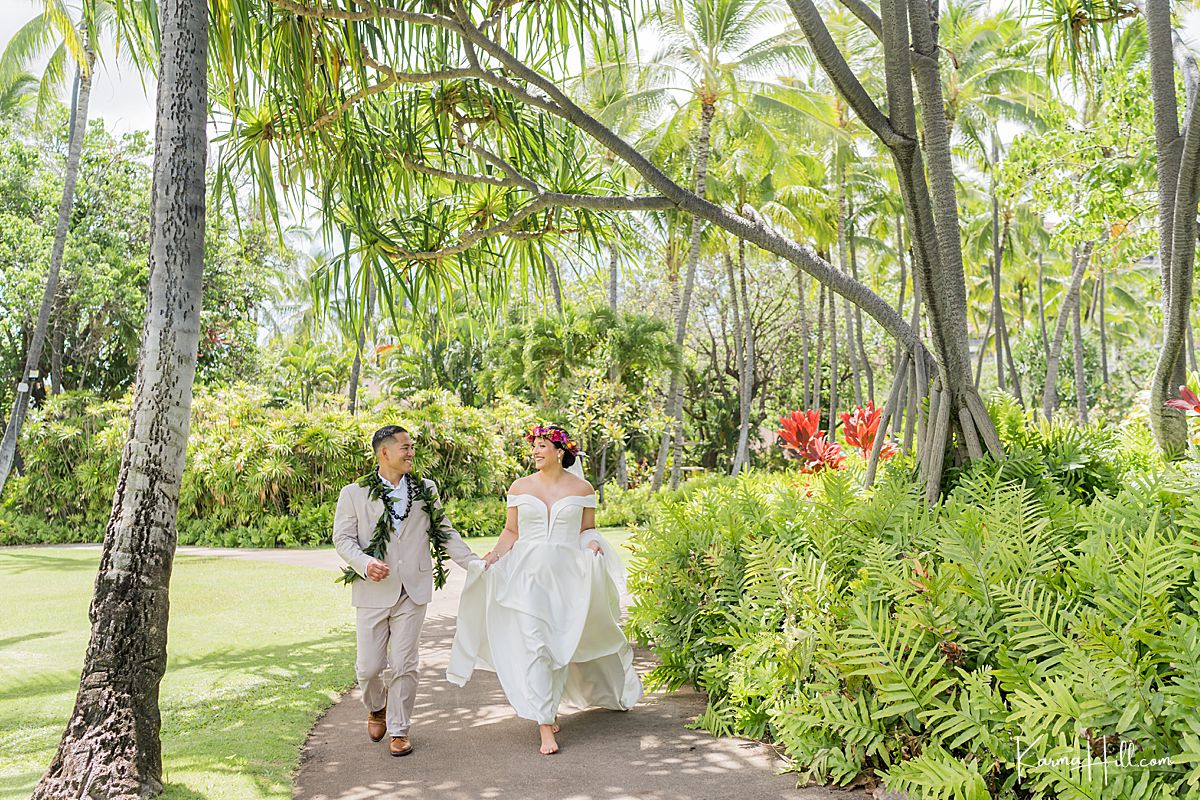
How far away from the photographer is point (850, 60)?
23.0 m

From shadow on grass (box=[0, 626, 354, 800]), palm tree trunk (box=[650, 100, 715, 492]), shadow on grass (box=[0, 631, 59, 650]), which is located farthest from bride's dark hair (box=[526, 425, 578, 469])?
palm tree trunk (box=[650, 100, 715, 492])

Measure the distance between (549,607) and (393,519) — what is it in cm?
101

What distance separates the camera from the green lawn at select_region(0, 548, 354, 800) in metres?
4.55

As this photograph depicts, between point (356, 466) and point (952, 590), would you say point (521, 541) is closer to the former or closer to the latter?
point (952, 590)

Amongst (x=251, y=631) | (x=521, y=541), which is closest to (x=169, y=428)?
(x=521, y=541)

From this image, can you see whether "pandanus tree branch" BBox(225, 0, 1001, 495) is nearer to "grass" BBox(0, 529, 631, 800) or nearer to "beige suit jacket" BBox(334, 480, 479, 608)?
"beige suit jacket" BBox(334, 480, 479, 608)

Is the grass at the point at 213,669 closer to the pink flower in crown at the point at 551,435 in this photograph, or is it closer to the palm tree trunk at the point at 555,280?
the pink flower in crown at the point at 551,435

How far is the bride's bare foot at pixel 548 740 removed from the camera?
475 centimetres

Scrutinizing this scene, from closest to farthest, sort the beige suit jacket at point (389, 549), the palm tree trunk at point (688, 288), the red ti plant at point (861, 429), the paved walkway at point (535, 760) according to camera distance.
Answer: the paved walkway at point (535, 760) < the beige suit jacket at point (389, 549) < the red ti plant at point (861, 429) < the palm tree trunk at point (688, 288)

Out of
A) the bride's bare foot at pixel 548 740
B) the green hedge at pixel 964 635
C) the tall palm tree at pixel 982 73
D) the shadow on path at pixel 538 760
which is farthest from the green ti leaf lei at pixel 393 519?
the tall palm tree at pixel 982 73

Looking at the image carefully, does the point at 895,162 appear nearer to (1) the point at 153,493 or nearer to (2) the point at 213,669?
(1) the point at 153,493

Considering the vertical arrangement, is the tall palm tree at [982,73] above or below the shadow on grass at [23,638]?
above

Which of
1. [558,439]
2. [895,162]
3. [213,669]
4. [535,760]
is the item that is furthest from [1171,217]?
[213,669]

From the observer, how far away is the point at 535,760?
15.3 ft
